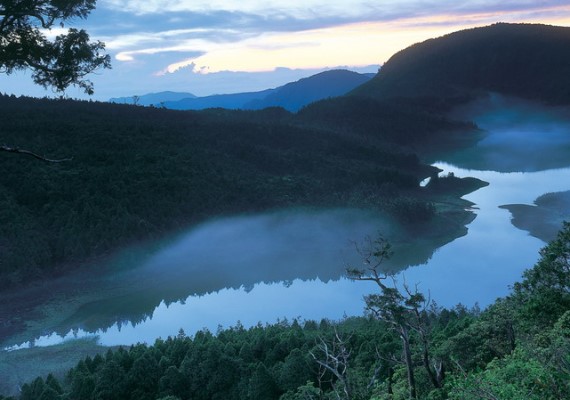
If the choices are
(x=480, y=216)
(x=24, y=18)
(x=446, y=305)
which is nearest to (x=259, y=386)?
(x=24, y=18)

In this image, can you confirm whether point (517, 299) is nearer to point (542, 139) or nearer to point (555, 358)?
point (555, 358)

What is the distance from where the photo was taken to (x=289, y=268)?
55.2 metres

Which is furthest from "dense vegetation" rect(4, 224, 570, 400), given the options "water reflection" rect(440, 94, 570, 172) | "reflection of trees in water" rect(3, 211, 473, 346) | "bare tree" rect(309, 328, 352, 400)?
"water reflection" rect(440, 94, 570, 172)

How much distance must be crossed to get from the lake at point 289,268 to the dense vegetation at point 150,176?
4.95m

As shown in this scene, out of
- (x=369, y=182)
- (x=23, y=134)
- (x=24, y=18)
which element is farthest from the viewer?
(x=369, y=182)

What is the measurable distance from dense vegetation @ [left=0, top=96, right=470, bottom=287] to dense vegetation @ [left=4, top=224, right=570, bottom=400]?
2579 cm

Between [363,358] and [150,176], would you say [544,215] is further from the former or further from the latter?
[363,358]

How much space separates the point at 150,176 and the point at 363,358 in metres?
51.3

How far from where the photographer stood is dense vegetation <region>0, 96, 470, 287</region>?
5422 centimetres

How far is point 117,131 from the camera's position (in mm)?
79812

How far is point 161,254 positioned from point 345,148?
56.2 metres

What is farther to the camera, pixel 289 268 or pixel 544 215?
pixel 544 215

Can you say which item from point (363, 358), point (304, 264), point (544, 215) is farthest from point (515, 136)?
point (363, 358)

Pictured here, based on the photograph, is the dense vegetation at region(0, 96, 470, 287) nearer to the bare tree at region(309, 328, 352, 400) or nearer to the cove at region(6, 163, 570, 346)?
the cove at region(6, 163, 570, 346)
